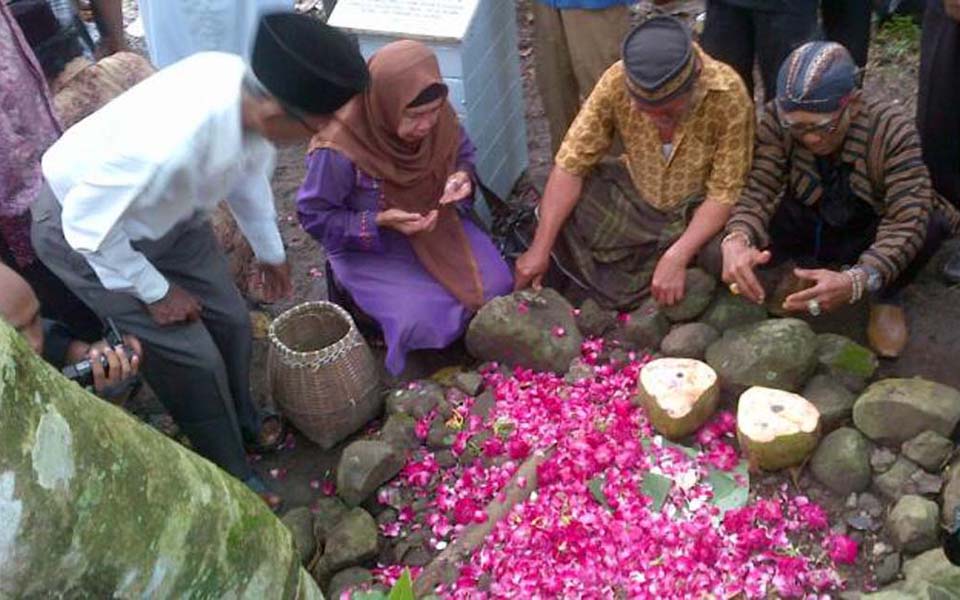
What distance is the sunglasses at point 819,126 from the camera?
3666mm

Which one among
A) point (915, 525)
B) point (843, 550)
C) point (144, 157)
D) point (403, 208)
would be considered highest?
point (144, 157)

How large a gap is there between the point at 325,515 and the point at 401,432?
436 millimetres

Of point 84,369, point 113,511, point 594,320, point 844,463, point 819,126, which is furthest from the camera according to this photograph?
point 594,320

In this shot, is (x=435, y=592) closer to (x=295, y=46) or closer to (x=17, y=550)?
(x=295, y=46)

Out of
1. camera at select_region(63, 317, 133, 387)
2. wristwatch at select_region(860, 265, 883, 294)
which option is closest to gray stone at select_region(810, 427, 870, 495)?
wristwatch at select_region(860, 265, 883, 294)

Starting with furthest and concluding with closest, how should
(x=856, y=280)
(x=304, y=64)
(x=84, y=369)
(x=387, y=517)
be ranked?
(x=387, y=517) → (x=856, y=280) → (x=84, y=369) → (x=304, y=64)

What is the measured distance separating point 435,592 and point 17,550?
220cm

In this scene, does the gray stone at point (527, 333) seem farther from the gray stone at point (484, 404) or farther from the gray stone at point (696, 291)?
the gray stone at point (696, 291)

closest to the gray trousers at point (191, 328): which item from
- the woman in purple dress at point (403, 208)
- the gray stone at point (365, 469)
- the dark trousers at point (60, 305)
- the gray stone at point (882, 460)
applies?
the gray stone at point (365, 469)

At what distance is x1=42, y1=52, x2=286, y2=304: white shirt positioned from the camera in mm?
3123

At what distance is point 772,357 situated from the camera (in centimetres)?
380

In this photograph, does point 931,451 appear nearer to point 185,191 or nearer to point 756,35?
point 756,35

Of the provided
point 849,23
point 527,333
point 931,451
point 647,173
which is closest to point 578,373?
point 527,333

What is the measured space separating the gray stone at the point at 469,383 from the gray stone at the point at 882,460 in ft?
4.90
